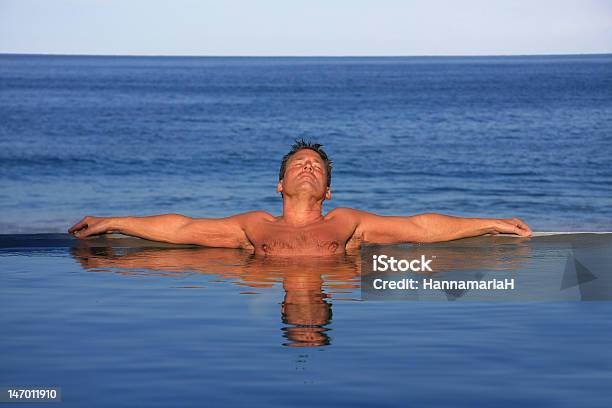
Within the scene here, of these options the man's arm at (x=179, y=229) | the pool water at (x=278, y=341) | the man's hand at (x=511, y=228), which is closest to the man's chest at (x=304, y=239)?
the man's arm at (x=179, y=229)

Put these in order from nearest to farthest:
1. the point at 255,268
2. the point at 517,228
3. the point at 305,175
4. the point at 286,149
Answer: the point at 255,268
the point at 305,175
the point at 517,228
the point at 286,149

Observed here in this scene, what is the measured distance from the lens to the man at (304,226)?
8.70m

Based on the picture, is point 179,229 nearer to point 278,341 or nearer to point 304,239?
point 304,239

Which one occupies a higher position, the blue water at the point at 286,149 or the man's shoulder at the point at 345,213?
the blue water at the point at 286,149

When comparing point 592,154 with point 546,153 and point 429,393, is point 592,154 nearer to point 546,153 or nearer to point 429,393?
point 546,153

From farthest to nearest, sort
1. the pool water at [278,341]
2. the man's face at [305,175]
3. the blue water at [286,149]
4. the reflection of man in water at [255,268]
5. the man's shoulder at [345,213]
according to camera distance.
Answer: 1. the blue water at [286,149]
2. the man's shoulder at [345,213]
3. the man's face at [305,175]
4. the reflection of man in water at [255,268]
5. the pool water at [278,341]

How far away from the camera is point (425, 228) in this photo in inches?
349

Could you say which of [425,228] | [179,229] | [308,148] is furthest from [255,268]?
[425,228]

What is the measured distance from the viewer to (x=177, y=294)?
7.29 meters

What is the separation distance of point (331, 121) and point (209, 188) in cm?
3118

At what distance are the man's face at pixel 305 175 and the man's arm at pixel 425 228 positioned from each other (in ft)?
1.56

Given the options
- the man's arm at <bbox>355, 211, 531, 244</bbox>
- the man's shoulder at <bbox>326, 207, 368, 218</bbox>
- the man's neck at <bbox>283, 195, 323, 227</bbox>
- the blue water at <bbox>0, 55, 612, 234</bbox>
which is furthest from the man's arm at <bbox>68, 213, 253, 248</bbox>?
the blue water at <bbox>0, 55, 612, 234</bbox>

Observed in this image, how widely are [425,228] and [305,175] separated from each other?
3.77ft

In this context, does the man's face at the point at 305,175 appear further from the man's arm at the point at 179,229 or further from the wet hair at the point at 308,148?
the man's arm at the point at 179,229
